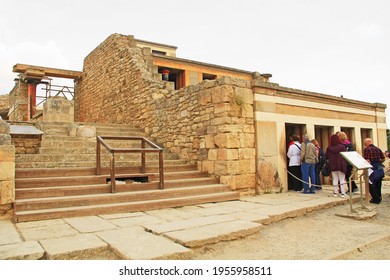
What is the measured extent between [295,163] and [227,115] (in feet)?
6.91

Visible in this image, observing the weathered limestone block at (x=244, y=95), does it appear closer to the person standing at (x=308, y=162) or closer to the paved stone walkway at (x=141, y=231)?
the person standing at (x=308, y=162)

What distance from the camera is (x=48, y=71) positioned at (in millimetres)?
14859

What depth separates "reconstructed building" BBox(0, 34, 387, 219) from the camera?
22.4ft

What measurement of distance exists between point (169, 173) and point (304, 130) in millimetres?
3888

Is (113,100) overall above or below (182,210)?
above

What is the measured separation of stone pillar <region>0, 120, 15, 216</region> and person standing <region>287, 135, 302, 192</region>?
222 inches

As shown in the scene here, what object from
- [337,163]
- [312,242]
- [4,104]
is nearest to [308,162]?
[337,163]

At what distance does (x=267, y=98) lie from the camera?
7.42m

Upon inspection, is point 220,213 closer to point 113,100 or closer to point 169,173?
point 169,173

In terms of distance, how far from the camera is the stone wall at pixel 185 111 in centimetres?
675

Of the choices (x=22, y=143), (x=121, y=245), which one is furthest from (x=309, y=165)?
(x=22, y=143)

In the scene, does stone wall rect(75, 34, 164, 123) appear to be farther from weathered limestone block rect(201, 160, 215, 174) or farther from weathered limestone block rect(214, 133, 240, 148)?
weathered limestone block rect(214, 133, 240, 148)

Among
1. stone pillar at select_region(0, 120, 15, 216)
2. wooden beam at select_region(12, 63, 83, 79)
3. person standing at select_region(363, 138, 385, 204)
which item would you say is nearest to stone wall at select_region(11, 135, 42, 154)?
stone pillar at select_region(0, 120, 15, 216)

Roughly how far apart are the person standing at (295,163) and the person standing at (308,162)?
0.22 meters
